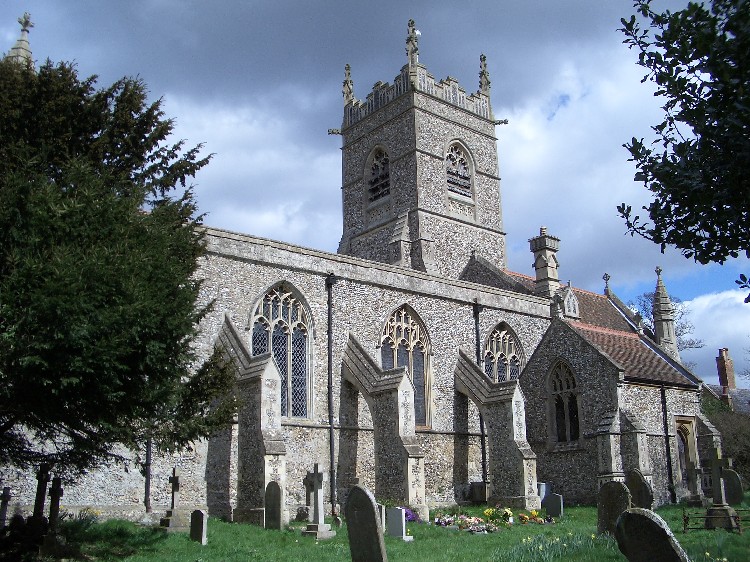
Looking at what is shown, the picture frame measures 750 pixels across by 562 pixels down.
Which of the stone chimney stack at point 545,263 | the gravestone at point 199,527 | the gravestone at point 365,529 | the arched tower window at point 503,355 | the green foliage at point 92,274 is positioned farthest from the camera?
the stone chimney stack at point 545,263

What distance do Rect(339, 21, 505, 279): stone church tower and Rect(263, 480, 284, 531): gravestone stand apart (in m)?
16.3

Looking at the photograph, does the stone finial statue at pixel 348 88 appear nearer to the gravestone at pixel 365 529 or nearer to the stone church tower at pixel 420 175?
the stone church tower at pixel 420 175

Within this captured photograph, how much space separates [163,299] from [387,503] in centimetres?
940

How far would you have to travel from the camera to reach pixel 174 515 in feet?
49.9

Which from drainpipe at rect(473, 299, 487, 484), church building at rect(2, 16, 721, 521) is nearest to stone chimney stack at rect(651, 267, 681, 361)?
church building at rect(2, 16, 721, 521)

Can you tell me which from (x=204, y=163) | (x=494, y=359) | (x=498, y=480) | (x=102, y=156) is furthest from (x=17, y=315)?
(x=494, y=359)

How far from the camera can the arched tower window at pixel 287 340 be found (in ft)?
64.0

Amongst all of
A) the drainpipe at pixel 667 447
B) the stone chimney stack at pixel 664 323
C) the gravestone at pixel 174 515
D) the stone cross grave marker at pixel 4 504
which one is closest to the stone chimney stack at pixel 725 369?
the stone chimney stack at pixel 664 323

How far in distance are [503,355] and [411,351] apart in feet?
14.7

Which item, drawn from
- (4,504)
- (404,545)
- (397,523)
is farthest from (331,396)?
(4,504)

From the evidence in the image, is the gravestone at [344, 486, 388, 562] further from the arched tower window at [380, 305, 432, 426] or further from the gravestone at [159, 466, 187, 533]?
the arched tower window at [380, 305, 432, 426]

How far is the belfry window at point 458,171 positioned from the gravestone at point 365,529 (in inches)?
1067

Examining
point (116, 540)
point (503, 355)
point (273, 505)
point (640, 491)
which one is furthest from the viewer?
point (503, 355)

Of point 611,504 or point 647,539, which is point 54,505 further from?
point 647,539
